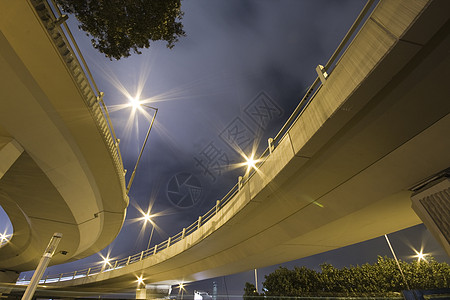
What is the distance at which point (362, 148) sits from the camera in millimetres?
6465

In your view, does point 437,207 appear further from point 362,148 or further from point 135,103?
point 135,103

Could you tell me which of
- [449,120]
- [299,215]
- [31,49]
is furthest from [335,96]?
[31,49]

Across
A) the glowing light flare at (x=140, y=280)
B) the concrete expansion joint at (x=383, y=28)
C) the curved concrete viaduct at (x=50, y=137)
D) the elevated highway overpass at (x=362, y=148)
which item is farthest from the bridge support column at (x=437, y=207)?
the glowing light flare at (x=140, y=280)

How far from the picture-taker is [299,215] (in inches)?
405

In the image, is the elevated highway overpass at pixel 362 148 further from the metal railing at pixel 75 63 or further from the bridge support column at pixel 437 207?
the metal railing at pixel 75 63

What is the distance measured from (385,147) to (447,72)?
2392mm

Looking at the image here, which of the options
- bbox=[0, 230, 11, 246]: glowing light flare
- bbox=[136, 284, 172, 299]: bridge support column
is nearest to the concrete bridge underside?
bbox=[0, 230, 11, 246]: glowing light flare

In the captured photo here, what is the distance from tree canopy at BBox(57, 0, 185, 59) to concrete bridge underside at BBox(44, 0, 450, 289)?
20.3 ft

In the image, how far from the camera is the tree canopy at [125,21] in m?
7.37

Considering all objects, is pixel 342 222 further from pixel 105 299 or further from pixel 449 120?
pixel 105 299

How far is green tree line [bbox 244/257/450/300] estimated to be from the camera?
18.5 m

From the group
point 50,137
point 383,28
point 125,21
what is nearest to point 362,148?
point 383,28

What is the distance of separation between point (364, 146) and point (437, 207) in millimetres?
3408

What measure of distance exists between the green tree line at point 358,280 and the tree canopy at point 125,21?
20.9 metres
